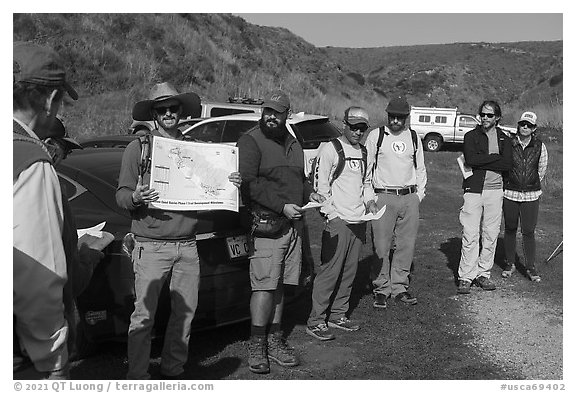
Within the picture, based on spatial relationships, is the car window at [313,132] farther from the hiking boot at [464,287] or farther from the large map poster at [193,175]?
the large map poster at [193,175]

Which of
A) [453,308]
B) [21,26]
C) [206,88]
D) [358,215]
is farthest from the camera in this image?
[206,88]

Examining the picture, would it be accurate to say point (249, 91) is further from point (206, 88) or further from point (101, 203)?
point (101, 203)

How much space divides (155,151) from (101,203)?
Result: 2.65 ft

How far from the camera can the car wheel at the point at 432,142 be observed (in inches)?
1143

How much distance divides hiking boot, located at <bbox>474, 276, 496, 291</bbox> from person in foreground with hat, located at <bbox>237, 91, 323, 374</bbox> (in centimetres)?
306

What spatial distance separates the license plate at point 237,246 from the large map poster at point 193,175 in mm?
413

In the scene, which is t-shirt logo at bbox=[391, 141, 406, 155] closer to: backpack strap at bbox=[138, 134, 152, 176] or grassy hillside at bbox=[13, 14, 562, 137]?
backpack strap at bbox=[138, 134, 152, 176]

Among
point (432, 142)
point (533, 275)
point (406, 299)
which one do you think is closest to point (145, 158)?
point (406, 299)

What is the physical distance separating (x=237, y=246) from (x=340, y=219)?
1.22m

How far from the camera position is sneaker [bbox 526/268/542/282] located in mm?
7491

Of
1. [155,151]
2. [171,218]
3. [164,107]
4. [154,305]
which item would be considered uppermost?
[164,107]

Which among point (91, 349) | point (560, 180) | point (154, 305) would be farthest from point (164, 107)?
point (560, 180)
